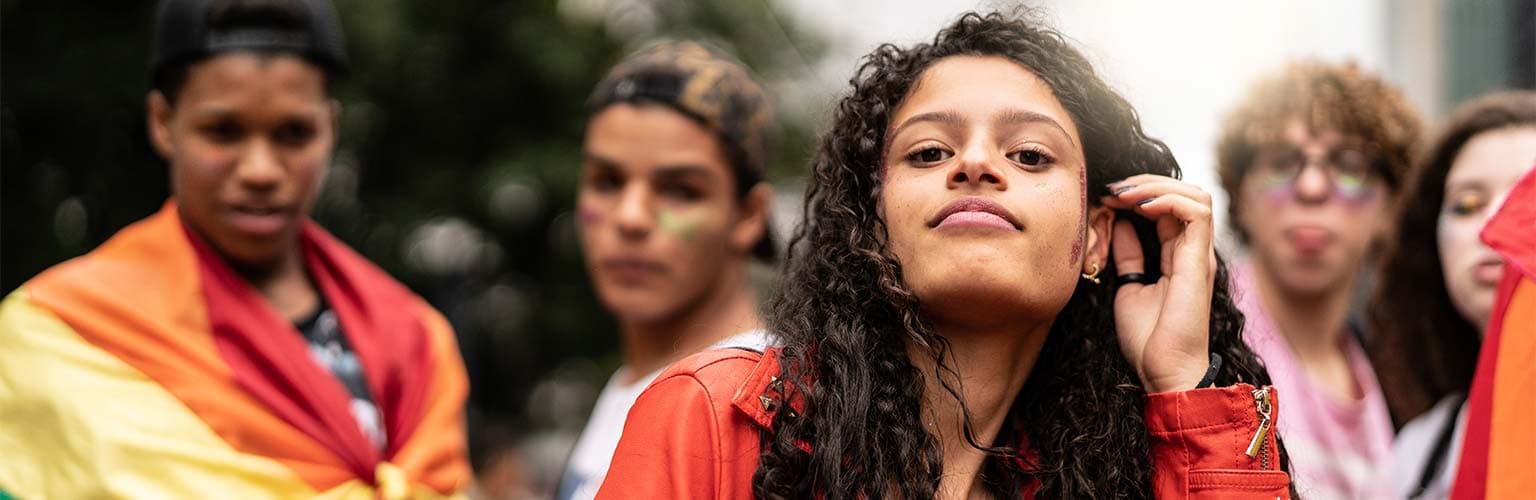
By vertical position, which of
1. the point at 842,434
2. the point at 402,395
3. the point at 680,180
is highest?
the point at 842,434

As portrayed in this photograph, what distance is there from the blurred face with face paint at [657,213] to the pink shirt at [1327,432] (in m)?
1.48

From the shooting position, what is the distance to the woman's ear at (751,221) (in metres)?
4.44

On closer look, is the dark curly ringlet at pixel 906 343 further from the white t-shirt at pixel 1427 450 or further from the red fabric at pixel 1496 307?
the white t-shirt at pixel 1427 450

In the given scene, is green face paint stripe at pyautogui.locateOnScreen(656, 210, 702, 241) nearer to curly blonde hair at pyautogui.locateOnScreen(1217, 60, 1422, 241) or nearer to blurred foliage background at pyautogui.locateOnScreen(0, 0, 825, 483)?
curly blonde hair at pyautogui.locateOnScreen(1217, 60, 1422, 241)

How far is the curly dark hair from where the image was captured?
376 cm

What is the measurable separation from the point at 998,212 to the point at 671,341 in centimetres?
203

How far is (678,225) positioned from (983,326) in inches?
71.5

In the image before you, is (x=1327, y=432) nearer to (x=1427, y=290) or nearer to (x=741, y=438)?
(x=1427, y=290)

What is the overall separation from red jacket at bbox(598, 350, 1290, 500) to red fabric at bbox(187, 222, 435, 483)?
1381mm

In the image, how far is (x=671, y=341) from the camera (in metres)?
4.34

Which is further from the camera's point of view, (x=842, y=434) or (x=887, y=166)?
(x=887, y=166)

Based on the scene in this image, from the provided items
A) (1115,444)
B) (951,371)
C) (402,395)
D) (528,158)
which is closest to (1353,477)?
(1115,444)

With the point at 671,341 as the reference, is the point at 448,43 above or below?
below

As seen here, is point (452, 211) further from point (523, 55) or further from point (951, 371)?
point (951, 371)
